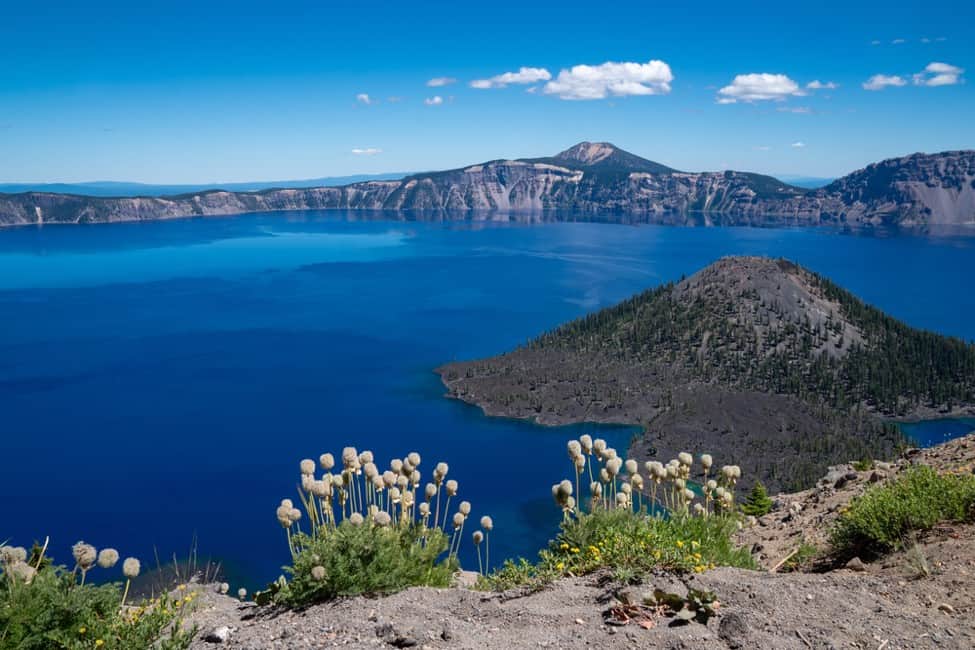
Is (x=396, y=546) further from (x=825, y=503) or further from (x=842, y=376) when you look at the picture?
(x=842, y=376)

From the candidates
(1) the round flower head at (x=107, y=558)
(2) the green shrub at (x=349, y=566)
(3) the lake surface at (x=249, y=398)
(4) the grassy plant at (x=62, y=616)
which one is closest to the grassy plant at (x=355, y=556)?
(2) the green shrub at (x=349, y=566)

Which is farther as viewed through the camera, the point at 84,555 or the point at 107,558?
the point at 107,558

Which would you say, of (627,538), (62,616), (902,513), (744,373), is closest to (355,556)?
(62,616)

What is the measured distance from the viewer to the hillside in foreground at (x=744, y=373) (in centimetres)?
6869

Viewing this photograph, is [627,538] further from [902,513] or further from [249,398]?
[249,398]

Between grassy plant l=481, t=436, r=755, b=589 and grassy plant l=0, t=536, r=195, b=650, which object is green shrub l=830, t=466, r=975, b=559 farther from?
grassy plant l=0, t=536, r=195, b=650

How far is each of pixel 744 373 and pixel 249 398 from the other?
62.4 meters

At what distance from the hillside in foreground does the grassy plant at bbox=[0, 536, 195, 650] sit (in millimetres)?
60487

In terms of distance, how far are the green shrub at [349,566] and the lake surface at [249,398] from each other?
39438 mm

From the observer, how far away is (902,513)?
390 inches

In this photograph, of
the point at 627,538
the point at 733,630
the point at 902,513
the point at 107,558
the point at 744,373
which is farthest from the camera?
the point at 744,373

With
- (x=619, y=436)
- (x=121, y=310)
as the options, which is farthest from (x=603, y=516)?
(x=121, y=310)

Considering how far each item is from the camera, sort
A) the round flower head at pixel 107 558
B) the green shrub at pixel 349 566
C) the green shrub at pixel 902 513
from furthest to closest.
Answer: the green shrub at pixel 902 513
the green shrub at pixel 349 566
the round flower head at pixel 107 558

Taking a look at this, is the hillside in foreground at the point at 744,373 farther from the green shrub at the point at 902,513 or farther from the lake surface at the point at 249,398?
the green shrub at the point at 902,513
